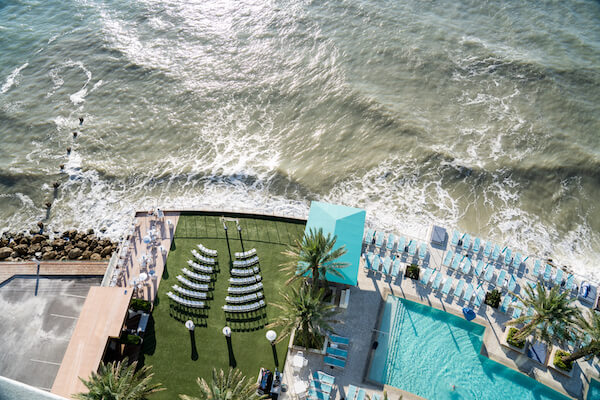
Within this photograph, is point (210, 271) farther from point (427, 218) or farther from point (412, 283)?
point (427, 218)

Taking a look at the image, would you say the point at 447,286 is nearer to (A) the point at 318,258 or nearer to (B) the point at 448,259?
(B) the point at 448,259

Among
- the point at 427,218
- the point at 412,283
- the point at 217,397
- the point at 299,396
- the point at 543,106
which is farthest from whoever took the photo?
the point at 543,106

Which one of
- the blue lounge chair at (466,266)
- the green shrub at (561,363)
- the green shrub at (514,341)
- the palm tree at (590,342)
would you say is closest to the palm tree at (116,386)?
the green shrub at (514,341)

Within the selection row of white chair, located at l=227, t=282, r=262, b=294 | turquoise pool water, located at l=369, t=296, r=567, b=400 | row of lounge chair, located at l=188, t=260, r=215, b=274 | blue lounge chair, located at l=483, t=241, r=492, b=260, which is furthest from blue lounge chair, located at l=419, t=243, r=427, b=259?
row of lounge chair, located at l=188, t=260, r=215, b=274

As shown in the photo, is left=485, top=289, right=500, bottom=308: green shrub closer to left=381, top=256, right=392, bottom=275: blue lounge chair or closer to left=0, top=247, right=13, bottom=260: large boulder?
left=381, top=256, right=392, bottom=275: blue lounge chair

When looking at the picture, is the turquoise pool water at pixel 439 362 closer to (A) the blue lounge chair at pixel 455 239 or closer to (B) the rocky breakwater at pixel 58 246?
(A) the blue lounge chair at pixel 455 239

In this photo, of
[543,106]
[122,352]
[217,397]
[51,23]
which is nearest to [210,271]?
[122,352]
